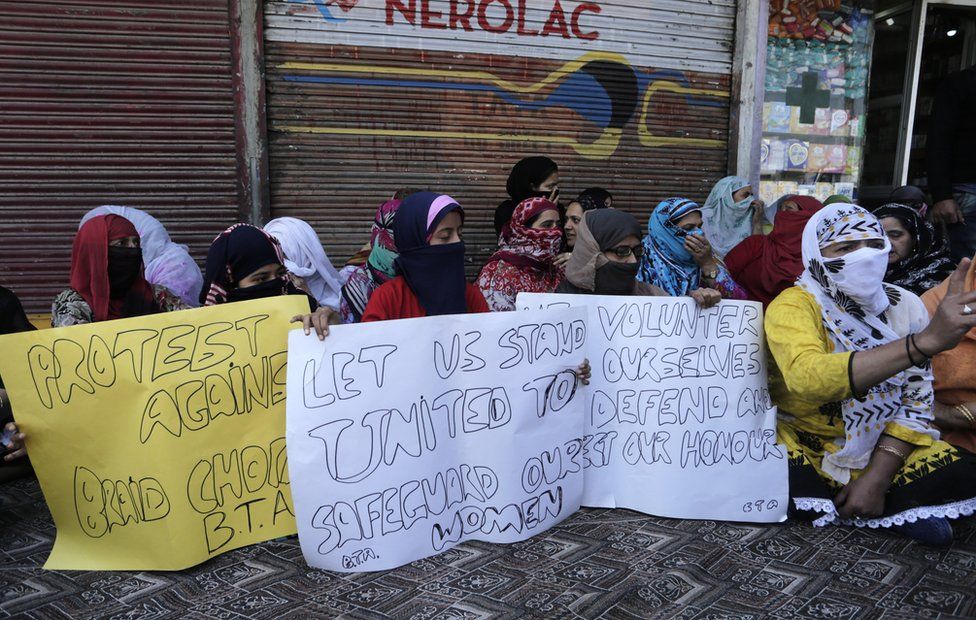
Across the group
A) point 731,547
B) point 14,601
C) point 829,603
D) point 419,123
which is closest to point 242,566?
point 14,601

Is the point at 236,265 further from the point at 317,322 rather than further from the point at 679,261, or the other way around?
the point at 679,261

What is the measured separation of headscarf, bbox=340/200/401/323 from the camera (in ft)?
11.7

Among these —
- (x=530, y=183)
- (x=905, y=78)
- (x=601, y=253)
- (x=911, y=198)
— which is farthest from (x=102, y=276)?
(x=905, y=78)

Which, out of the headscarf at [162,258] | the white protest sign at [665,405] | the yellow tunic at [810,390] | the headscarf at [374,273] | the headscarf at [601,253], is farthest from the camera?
the headscarf at [162,258]

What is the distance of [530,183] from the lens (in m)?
4.84

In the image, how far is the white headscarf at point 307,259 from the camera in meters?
3.81

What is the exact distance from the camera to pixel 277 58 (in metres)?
4.60

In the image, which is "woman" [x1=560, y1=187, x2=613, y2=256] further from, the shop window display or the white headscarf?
the shop window display

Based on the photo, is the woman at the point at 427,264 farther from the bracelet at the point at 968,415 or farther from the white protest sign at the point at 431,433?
the bracelet at the point at 968,415

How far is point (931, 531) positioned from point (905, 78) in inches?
204

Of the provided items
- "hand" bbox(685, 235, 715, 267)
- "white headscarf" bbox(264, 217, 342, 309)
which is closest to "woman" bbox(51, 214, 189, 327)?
"white headscarf" bbox(264, 217, 342, 309)

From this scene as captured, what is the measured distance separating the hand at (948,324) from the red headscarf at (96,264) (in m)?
3.29

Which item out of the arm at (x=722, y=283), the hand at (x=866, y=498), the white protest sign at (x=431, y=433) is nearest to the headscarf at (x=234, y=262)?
the white protest sign at (x=431, y=433)

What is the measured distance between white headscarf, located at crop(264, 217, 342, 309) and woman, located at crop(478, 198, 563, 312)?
0.90m
